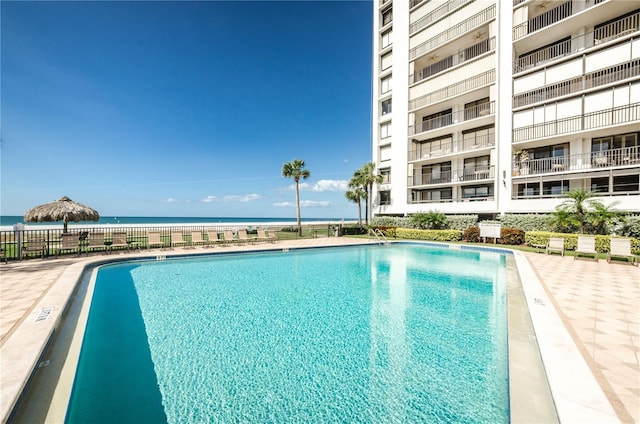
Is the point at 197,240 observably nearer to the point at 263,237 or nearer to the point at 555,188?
the point at 263,237

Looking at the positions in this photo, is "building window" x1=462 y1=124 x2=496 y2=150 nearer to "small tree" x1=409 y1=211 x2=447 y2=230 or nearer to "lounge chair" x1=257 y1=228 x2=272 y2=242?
"small tree" x1=409 y1=211 x2=447 y2=230

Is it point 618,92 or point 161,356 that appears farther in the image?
point 618,92

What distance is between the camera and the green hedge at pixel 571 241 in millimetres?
11711

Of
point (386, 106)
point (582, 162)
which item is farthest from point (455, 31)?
point (582, 162)

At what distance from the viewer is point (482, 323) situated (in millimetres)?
5266

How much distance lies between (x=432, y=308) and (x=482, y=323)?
1115mm

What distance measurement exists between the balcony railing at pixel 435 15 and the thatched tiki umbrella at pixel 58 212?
28.9 meters

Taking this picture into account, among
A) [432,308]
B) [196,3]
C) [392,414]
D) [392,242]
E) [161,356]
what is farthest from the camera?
[392,242]

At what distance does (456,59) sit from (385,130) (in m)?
8.03

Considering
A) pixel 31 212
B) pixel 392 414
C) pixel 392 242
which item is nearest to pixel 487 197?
pixel 392 242

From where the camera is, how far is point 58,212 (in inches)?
572

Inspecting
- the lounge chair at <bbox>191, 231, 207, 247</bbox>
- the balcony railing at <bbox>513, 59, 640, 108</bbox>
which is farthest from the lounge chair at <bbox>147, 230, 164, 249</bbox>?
the balcony railing at <bbox>513, 59, 640, 108</bbox>

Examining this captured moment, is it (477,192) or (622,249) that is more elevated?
(477,192)

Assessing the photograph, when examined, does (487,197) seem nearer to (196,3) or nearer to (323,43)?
(323,43)
